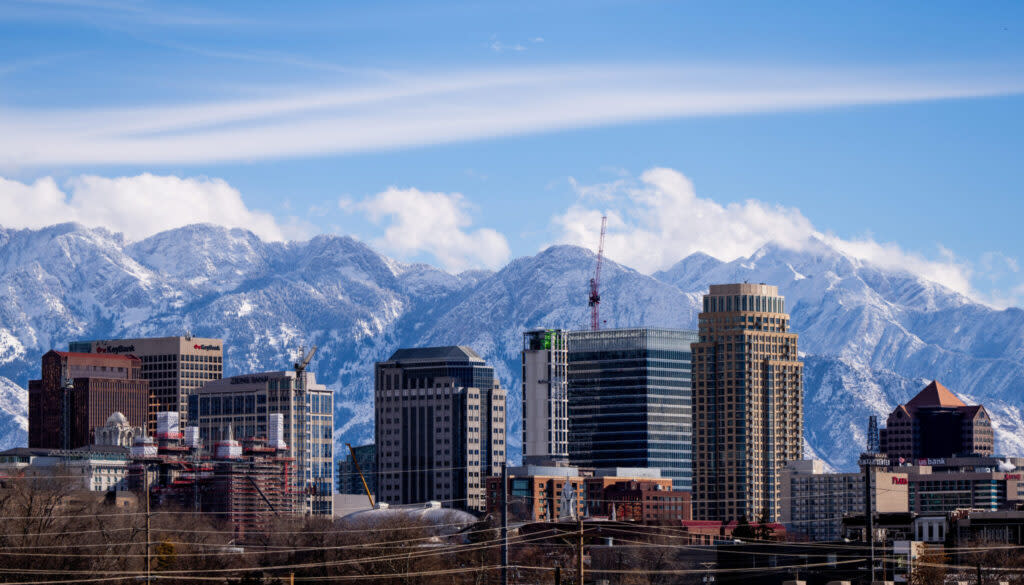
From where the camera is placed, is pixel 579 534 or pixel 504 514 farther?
pixel 504 514

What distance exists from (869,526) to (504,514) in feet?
98.4

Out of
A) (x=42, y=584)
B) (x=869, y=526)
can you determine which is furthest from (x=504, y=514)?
(x=42, y=584)

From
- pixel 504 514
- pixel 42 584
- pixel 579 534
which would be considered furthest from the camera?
pixel 42 584

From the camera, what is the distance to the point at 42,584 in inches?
7854

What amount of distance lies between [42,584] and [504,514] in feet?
194

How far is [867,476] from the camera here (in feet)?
520

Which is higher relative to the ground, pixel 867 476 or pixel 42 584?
pixel 867 476

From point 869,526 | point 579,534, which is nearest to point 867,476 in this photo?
point 869,526

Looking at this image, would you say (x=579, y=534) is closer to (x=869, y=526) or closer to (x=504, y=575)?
(x=504, y=575)

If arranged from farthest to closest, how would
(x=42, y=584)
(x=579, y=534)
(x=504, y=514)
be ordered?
(x=42, y=584) → (x=504, y=514) → (x=579, y=534)

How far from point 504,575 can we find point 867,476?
30433 mm

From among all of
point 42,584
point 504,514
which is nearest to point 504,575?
point 504,514

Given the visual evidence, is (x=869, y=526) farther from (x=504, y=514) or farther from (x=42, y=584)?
(x=42, y=584)

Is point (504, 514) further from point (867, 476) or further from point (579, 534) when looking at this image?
point (867, 476)
